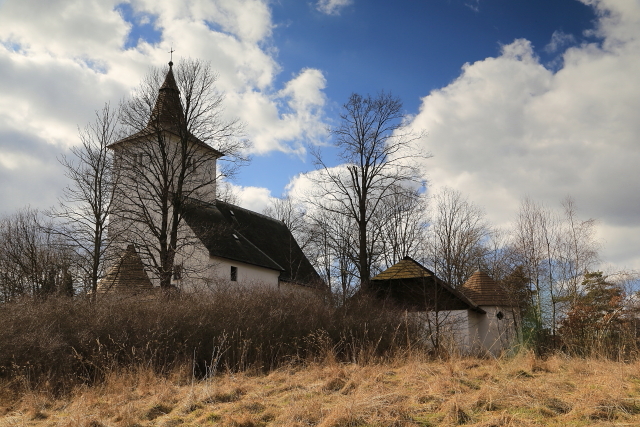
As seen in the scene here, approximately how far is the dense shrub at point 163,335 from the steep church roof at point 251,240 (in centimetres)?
1190

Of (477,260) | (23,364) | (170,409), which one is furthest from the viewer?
(477,260)

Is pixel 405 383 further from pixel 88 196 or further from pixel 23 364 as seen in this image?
pixel 88 196

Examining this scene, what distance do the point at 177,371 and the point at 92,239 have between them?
13.0 metres

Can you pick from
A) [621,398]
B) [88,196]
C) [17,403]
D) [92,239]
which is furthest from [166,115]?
[621,398]

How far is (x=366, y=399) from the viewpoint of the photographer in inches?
258

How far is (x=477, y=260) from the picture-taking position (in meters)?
37.2

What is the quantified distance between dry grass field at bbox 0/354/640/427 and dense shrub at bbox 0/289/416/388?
0.78m

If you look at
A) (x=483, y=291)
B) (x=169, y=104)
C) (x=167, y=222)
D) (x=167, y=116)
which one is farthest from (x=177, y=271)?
(x=483, y=291)

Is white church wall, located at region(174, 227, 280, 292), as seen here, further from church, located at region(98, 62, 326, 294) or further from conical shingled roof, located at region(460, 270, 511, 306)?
conical shingled roof, located at region(460, 270, 511, 306)

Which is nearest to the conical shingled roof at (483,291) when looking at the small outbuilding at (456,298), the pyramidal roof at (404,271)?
the small outbuilding at (456,298)

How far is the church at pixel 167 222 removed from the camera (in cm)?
2153

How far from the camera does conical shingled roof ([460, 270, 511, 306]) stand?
851 inches

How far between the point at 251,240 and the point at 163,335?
78.4ft

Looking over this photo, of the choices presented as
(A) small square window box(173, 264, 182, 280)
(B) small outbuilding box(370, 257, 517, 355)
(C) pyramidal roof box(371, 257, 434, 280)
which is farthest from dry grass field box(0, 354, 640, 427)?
(A) small square window box(173, 264, 182, 280)
